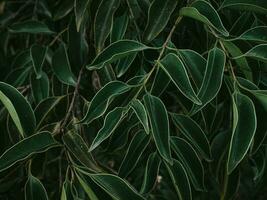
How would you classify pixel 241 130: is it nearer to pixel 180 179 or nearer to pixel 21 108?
pixel 180 179

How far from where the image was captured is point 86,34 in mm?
1263

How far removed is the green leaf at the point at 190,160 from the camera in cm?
97

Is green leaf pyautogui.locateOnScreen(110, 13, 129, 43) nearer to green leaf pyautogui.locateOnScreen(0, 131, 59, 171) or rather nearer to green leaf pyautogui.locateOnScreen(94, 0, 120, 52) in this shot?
green leaf pyautogui.locateOnScreen(94, 0, 120, 52)

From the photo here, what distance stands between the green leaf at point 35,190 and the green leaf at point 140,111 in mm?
201

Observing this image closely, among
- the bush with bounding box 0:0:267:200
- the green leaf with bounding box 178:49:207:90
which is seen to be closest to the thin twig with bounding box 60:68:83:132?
the bush with bounding box 0:0:267:200

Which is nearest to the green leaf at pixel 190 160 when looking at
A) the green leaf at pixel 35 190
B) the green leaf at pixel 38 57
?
the green leaf at pixel 35 190

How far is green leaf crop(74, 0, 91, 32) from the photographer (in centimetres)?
106

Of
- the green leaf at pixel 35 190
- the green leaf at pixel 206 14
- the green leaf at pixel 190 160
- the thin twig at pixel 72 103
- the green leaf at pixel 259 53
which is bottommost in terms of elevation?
the green leaf at pixel 190 160

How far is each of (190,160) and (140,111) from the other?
0.19 metres

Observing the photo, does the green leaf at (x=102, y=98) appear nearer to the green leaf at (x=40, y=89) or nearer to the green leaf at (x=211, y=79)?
the green leaf at (x=211, y=79)

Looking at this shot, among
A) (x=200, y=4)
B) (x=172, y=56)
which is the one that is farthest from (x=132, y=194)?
(x=200, y=4)

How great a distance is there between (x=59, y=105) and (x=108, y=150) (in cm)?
14

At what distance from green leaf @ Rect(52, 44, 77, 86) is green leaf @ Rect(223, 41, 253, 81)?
1.07 ft

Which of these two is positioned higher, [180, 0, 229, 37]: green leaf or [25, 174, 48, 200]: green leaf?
[180, 0, 229, 37]: green leaf
